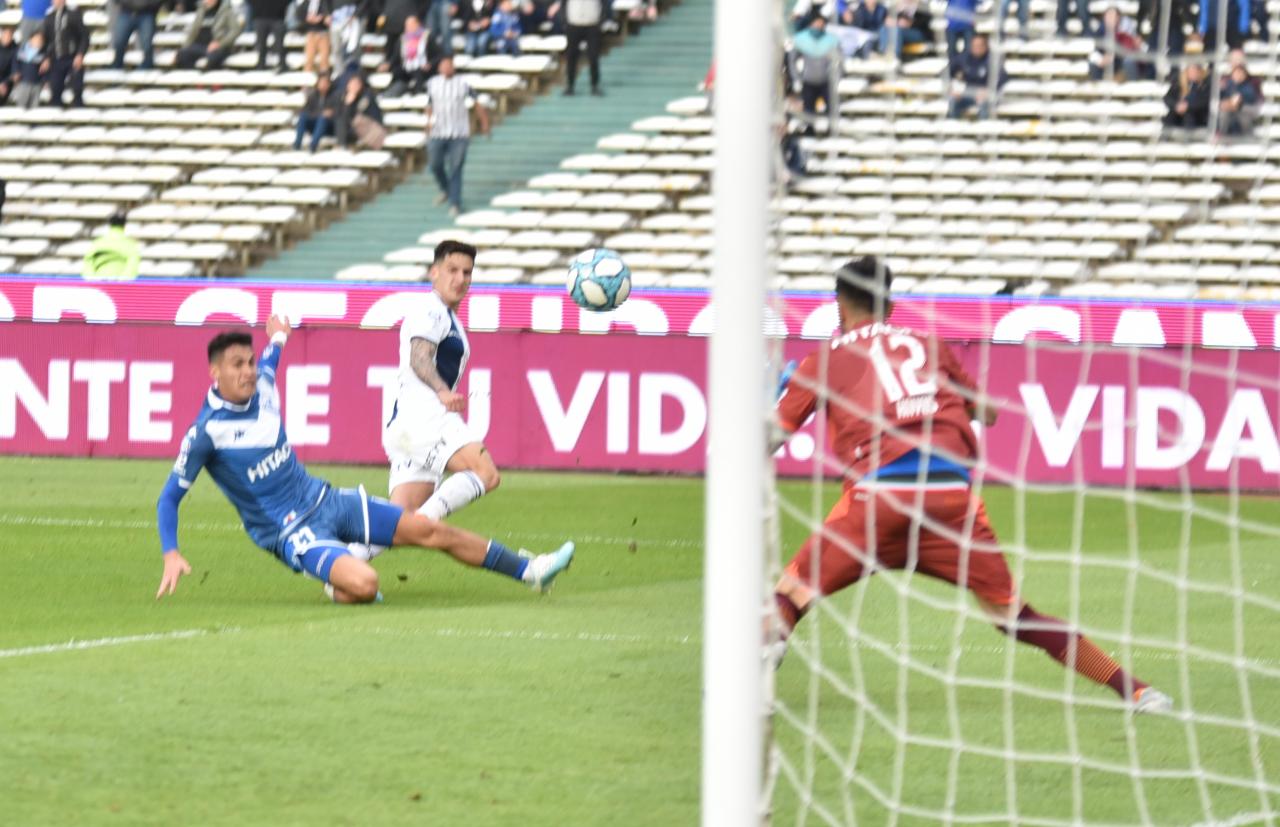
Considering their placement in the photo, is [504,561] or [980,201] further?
[980,201]

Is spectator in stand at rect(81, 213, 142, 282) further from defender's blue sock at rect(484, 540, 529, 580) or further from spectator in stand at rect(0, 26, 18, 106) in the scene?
defender's blue sock at rect(484, 540, 529, 580)

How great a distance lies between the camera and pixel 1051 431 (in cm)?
1530

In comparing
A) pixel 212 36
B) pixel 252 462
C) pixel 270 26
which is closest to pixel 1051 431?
pixel 252 462

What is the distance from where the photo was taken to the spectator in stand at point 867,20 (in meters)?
15.8

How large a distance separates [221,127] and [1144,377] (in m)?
12.1

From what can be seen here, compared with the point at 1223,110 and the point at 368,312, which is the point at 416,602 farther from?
the point at 368,312

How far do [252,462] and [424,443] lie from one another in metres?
1.36

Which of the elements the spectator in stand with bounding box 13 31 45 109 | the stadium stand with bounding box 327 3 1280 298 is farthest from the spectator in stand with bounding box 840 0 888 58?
the spectator in stand with bounding box 13 31 45 109

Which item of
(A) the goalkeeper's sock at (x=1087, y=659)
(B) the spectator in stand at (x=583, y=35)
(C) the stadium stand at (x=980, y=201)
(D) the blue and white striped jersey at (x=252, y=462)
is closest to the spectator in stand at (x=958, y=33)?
(C) the stadium stand at (x=980, y=201)

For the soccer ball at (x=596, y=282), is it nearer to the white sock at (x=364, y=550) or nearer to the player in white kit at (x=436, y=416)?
the player in white kit at (x=436, y=416)

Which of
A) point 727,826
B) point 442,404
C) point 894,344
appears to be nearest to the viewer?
point 727,826

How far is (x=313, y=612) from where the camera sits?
9500 millimetres

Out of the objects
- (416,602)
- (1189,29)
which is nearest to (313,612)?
(416,602)

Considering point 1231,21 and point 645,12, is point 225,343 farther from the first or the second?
A: point 645,12
